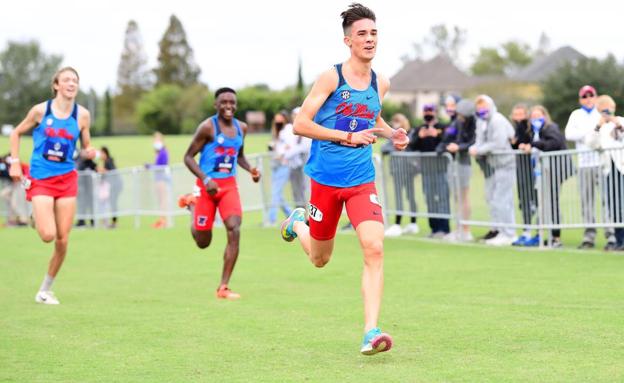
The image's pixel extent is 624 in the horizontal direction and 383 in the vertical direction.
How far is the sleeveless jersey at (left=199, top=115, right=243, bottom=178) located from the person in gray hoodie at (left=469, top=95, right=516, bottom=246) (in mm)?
5560

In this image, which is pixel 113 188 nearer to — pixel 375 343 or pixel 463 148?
pixel 463 148

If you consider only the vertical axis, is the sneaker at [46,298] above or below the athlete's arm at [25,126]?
below

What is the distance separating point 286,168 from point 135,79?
142205 mm

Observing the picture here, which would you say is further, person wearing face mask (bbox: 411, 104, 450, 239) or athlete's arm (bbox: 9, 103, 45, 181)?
person wearing face mask (bbox: 411, 104, 450, 239)

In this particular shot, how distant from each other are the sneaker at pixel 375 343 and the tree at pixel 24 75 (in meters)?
141

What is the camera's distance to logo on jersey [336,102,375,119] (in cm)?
828

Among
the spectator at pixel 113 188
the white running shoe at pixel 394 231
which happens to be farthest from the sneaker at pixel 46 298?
the spectator at pixel 113 188

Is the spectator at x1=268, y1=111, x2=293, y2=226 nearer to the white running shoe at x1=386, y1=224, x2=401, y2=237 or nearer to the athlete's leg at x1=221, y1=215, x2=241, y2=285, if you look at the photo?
the white running shoe at x1=386, y1=224, x2=401, y2=237

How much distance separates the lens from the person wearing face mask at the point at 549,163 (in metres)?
16.0

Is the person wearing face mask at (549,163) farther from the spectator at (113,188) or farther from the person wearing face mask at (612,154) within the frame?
the spectator at (113,188)

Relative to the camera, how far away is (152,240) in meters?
21.8

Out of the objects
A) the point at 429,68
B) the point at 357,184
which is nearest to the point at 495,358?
the point at 357,184

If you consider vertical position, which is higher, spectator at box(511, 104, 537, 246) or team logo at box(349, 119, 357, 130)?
team logo at box(349, 119, 357, 130)

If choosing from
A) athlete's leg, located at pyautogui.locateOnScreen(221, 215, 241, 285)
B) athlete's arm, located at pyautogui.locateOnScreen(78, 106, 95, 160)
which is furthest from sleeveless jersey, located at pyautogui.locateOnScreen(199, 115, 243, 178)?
athlete's arm, located at pyautogui.locateOnScreen(78, 106, 95, 160)
